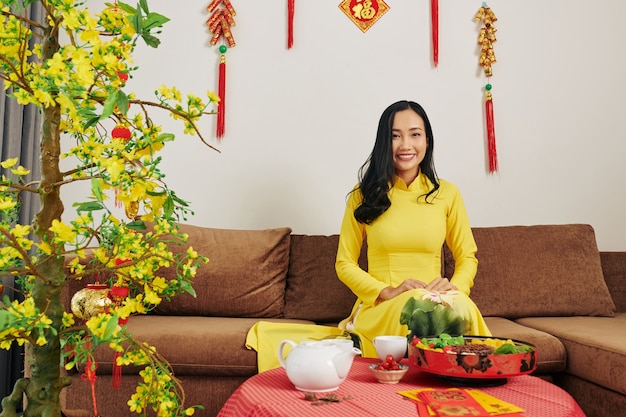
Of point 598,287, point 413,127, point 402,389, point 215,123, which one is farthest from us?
point 215,123

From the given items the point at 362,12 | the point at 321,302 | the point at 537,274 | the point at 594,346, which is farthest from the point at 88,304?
the point at 362,12

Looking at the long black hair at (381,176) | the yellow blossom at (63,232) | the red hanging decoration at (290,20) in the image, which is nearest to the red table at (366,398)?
the yellow blossom at (63,232)

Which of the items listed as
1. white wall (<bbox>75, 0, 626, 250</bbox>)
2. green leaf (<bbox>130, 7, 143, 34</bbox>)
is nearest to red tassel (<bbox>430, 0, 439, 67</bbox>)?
white wall (<bbox>75, 0, 626, 250</bbox>)

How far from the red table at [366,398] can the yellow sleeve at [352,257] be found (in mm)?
689

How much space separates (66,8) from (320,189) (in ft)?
7.45

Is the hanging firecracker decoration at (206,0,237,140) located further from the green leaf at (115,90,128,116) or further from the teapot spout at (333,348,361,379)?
the green leaf at (115,90,128,116)

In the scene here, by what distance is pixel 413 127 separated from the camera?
217 cm

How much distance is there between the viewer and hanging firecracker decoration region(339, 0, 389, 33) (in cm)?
292

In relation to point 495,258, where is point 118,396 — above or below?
below

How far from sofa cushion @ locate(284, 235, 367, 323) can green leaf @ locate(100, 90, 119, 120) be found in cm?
188

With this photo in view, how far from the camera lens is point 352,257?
7.22 ft

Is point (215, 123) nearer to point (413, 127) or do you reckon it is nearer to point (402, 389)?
point (413, 127)

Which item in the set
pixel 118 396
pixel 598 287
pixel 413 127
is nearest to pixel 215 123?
pixel 413 127

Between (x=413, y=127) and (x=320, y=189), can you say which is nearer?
(x=413, y=127)
